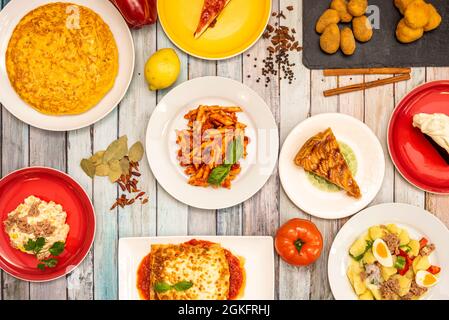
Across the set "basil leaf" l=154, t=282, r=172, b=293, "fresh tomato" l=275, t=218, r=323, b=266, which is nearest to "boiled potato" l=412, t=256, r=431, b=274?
"fresh tomato" l=275, t=218, r=323, b=266

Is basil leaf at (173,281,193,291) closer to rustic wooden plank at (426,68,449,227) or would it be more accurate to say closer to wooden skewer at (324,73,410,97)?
wooden skewer at (324,73,410,97)

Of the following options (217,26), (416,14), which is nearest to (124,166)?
(217,26)

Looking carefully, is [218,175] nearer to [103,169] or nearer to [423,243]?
[103,169]

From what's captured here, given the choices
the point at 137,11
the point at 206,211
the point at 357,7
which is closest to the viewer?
the point at 137,11

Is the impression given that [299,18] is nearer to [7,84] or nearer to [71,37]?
[71,37]

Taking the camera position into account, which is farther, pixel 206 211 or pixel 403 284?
pixel 206 211

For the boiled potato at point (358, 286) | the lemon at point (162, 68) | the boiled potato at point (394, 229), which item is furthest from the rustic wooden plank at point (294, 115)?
the lemon at point (162, 68)
